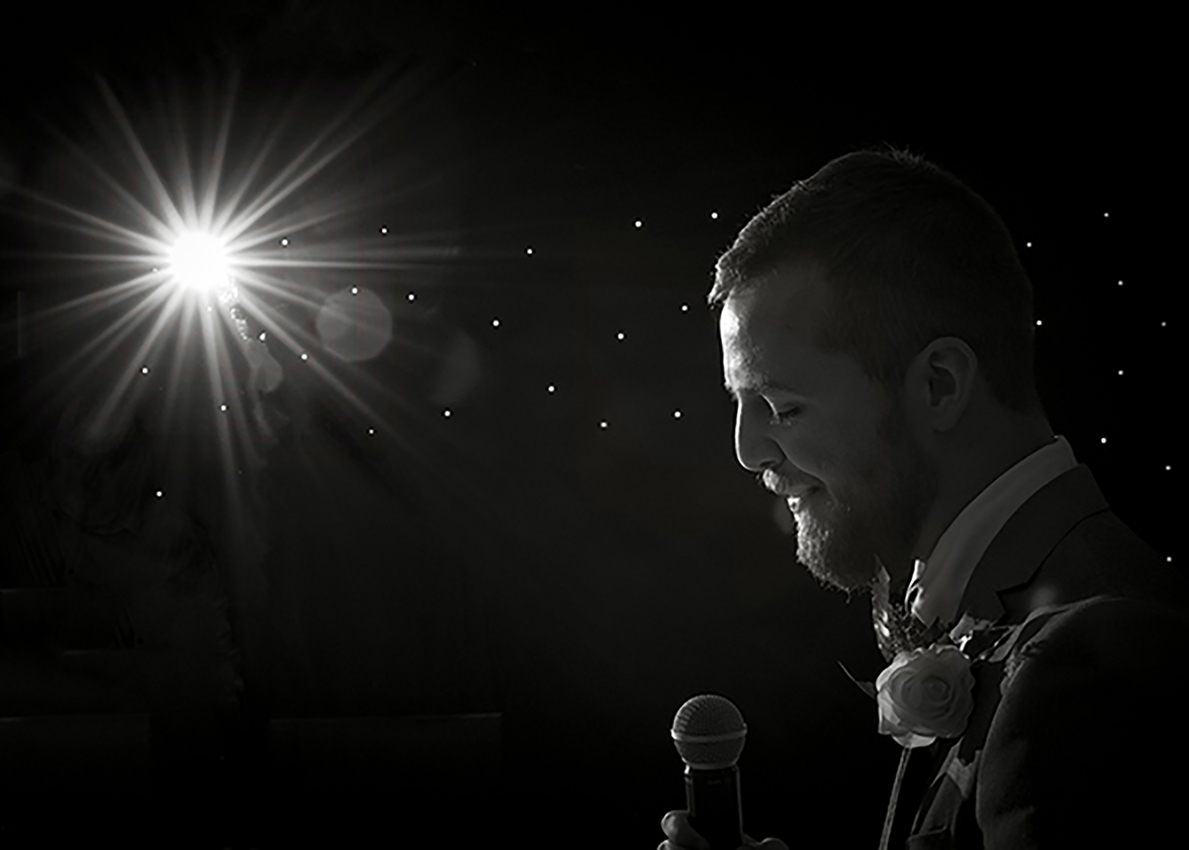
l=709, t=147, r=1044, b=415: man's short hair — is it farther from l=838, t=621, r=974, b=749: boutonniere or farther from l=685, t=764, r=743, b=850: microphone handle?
l=685, t=764, r=743, b=850: microphone handle

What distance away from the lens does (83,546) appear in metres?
2.79

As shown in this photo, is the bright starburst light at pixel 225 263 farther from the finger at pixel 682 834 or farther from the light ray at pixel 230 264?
the finger at pixel 682 834

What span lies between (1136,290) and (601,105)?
4.81 ft

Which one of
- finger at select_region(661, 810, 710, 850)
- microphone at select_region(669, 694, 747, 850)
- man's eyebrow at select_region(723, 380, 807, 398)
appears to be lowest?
finger at select_region(661, 810, 710, 850)

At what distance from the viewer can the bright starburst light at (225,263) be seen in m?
2.78

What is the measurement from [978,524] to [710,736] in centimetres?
52

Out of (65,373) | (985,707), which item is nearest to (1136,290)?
(985,707)

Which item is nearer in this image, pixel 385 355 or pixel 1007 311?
pixel 1007 311

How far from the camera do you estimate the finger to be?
48.0 inches

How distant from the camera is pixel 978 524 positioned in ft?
3.22

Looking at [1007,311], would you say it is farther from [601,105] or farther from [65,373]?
[65,373]

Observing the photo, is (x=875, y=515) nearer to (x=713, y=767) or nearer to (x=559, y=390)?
(x=713, y=767)

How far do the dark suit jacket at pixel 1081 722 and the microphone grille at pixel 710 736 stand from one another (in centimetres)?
42

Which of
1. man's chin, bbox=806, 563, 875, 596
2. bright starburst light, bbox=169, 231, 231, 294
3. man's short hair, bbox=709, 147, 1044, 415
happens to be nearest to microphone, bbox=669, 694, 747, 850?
man's chin, bbox=806, 563, 875, 596
